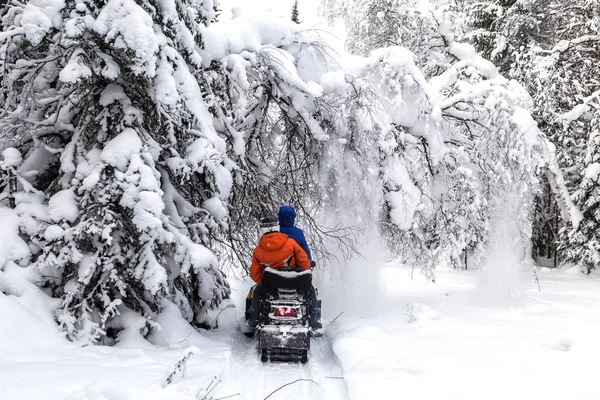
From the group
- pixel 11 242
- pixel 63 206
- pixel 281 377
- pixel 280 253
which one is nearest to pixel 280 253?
pixel 280 253

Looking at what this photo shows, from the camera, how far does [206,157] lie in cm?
609

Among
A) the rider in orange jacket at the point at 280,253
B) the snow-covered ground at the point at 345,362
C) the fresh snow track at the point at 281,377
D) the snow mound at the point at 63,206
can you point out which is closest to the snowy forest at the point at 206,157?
the snow mound at the point at 63,206

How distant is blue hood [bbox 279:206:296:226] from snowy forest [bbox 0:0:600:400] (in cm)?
66

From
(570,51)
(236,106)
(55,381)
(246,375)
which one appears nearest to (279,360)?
(246,375)

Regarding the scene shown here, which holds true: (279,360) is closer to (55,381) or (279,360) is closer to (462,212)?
(55,381)

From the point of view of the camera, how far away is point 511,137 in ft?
29.1

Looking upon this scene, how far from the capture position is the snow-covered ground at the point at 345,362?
4.16 metres

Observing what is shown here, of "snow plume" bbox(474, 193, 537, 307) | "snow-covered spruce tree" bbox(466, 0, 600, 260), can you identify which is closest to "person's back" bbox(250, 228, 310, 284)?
"snow plume" bbox(474, 193, 537, 307)

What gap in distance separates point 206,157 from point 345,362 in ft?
8.85

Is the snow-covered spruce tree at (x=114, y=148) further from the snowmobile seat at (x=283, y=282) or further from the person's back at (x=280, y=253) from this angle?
the snowmobile seat at (x=283, y=282)

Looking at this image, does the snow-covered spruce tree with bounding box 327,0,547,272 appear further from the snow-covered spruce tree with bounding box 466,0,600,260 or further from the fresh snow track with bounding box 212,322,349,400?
the snow-covered spruce tree with bounding box 466,0,600,260

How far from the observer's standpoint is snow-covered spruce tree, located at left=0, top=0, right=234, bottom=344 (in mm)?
5449

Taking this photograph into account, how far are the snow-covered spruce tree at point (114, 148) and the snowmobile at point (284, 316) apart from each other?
815mm

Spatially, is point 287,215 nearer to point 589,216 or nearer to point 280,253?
point 280,253
